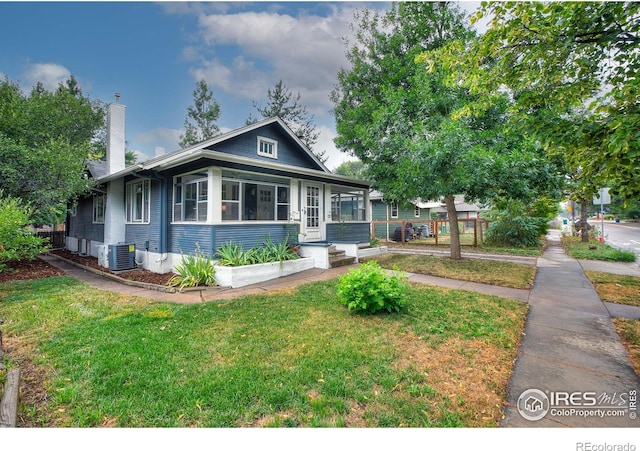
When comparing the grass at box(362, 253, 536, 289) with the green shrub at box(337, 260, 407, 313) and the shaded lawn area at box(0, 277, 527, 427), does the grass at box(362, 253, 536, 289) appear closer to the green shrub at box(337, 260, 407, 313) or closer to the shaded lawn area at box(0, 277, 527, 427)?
the shaded lawn area at box(0, 277, 527, 427)

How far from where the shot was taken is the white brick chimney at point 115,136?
36.2 ft

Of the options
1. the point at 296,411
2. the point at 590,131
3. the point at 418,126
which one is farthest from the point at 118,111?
the point at 590,131

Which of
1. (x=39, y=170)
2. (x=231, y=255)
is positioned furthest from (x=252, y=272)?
(x=39, y=170)

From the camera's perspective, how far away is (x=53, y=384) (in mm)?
2631

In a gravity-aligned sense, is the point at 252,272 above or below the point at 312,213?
below

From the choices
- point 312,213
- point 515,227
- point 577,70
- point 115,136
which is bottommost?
point 515,227

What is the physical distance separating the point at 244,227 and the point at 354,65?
9252 mm

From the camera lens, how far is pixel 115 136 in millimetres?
11164

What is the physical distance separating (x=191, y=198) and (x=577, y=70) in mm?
8853

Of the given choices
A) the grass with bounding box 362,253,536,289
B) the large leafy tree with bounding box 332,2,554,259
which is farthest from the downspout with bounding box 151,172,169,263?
the large leafy tree with bounding box 332,2,554,259

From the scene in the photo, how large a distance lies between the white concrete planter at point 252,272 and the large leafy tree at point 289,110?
16.8 m

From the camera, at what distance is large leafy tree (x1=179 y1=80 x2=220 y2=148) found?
26547 mm

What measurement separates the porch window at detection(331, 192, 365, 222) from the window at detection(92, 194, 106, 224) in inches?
398

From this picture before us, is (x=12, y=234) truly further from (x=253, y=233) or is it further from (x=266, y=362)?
(x=266, y=362)
